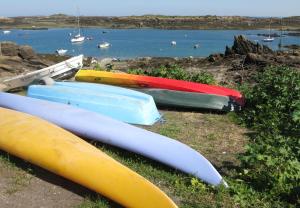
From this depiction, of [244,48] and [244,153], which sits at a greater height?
[244,48]

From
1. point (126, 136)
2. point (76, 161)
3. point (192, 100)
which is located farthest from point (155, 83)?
point (76, 161)

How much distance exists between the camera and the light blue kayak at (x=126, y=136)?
510 centimetres

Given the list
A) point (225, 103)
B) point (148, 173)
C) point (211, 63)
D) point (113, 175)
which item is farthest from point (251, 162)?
point (211, 63)

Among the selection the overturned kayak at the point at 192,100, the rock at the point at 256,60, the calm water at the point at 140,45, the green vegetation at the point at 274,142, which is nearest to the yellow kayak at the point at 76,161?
the green vegetation at the point at 274,142

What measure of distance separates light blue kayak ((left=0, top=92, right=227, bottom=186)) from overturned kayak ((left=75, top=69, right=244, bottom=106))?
2.38 metres

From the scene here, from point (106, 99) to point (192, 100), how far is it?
1.66 meters

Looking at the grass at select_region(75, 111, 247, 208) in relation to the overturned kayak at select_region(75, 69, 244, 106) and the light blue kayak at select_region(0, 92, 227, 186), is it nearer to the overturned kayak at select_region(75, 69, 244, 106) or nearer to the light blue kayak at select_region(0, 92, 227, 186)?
the light blue kayak at select_region(0, 92, 227, 186)

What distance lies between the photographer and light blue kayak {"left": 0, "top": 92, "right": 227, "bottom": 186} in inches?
201

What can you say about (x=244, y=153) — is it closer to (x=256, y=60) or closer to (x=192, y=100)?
(x=192, y=100)

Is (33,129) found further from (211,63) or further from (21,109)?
(211,63)

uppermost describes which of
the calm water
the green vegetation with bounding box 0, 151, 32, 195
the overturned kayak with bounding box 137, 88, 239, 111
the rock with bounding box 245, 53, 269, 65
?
the rock with bounding box 245, 53, 269, 65

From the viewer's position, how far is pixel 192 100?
336 inches

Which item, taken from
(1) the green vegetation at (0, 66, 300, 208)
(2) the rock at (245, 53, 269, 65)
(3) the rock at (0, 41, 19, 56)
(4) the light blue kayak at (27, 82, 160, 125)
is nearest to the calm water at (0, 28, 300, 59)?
(3) the rock at (0, 41, 19, 56)

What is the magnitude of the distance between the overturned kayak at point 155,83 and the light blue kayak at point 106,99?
26.9 inches
